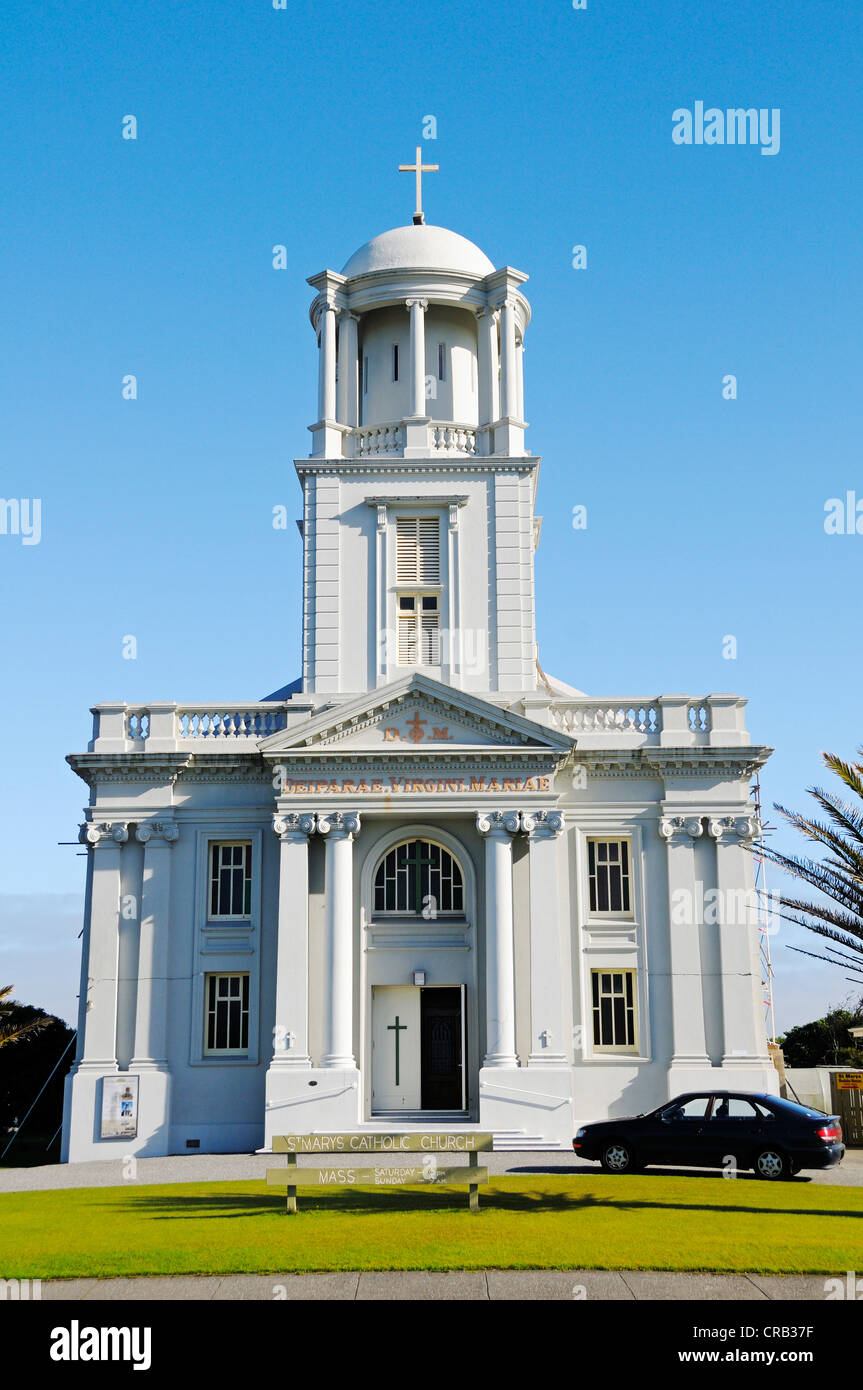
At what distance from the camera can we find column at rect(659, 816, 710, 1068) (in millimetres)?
30125

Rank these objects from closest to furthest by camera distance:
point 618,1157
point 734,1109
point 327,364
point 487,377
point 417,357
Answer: point 734,1109 → point 618,1157 → point 417,357 → point 487,377 → point 327,364

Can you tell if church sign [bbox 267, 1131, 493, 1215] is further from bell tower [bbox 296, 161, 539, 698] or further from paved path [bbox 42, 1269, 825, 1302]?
bell tower [bbox 296, 161, 539, 698]

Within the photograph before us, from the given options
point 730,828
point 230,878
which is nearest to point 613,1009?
point 730,828

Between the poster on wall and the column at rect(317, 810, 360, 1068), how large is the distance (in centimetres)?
451

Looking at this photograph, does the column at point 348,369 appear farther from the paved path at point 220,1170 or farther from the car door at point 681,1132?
the car door at point 681,1132

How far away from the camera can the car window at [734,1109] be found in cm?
2230

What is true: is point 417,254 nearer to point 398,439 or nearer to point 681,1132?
point 398,439

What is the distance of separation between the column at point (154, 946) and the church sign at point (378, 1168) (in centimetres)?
1288

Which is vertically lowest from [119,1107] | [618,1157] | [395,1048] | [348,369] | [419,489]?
[618,1157]

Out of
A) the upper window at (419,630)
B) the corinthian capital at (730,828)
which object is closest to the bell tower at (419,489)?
the upper window at (419,630)

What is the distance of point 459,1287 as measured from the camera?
13.0m

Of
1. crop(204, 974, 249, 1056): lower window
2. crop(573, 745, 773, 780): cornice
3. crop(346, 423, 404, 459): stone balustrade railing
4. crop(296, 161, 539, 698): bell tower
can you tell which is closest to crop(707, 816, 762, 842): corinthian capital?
crop(573, 745, 773, 780): cornice

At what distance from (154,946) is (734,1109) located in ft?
46.7

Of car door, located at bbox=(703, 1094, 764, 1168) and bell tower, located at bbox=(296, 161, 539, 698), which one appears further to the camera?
bell tower, located at bbox=(296, 161, 539, 698)
